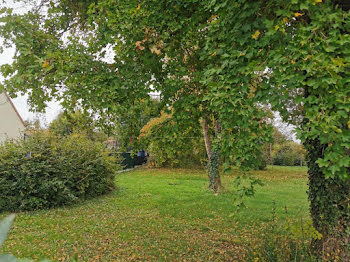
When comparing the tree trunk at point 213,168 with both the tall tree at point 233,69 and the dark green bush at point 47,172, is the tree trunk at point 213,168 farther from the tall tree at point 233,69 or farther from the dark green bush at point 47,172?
the tall tree at point 233,69

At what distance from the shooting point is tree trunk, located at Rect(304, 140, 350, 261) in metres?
3.71

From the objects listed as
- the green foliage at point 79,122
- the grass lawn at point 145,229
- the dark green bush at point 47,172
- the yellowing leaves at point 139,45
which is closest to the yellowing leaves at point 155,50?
the yellowing leaves at point 139,45

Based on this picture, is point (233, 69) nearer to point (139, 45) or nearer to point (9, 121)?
point (139, 45)

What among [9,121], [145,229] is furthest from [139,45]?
[9,121]

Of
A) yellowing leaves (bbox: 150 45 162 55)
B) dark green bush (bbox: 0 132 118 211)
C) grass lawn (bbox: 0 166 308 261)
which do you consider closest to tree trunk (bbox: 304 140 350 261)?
grass lawn (bbox: 0 166 308 261)

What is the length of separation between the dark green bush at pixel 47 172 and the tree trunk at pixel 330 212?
6716 mm

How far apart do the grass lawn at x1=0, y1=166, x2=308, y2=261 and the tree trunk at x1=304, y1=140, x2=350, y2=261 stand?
15.4 inches

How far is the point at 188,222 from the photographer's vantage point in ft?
23.8

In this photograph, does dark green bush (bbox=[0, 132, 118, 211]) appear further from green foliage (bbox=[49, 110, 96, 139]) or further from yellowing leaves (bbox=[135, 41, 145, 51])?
yellowing leaves (bbox=[135, 41, 145, 51])

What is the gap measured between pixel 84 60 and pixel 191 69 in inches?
80.0

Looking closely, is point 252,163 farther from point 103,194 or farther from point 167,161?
point 167,161

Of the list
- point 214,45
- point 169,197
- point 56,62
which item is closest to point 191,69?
point 214,45

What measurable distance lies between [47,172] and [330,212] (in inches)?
289

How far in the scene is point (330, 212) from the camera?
3.87 meters
